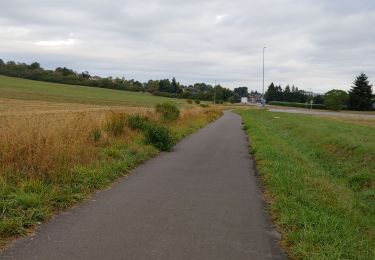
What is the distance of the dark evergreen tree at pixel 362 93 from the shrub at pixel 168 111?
72964mm

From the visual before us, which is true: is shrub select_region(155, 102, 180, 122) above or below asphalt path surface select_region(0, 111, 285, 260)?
above

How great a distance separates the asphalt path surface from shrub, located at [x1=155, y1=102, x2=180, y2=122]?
54.4ft

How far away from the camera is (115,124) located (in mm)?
16234

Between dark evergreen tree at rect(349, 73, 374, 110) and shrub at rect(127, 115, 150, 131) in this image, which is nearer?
shrub at rect(127, 115, 150, 131)

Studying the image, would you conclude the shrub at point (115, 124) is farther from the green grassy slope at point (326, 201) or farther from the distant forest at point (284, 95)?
the distant forest at point (284, 95)

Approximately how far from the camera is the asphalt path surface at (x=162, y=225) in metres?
5.06

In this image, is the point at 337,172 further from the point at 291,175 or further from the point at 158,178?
the point at 158,178

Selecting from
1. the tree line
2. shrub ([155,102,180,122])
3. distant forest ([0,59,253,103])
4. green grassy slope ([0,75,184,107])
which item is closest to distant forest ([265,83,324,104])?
distant forest ([0,59,253,103])

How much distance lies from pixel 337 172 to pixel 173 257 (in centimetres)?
1035

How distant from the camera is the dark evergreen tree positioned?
301 ft

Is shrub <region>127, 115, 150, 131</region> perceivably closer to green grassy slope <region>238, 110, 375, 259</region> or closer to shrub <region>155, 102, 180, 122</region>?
green grassy slope <region>238, 110, 375, 259</region>

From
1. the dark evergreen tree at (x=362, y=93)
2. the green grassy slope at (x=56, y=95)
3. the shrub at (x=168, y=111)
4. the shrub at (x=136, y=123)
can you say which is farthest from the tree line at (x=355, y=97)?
the shrub at (x=136, y=123)

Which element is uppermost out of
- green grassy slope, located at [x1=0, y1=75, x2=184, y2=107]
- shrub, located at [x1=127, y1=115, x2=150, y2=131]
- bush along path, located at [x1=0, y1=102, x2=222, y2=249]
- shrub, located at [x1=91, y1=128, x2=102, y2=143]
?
green grassy slope, located at [x1=0, y1=75, x2=184, y2=107]

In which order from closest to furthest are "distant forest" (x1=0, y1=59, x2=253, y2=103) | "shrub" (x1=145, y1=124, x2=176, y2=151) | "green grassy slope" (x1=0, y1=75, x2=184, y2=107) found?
"shrub" (x1=145, y1=124, x2=176, y2=151) < "green grassy slope" (x1=0, y1=75, x2=184, y2=107) < "distant forest" (x1=0, y1=59, x2=253, y2=103)
